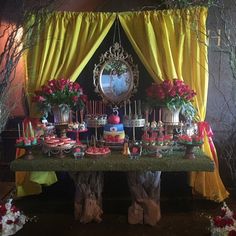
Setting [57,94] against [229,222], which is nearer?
[229,222]

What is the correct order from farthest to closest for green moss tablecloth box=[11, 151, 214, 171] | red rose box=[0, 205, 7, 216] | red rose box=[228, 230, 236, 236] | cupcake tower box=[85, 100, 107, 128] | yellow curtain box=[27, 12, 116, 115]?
yellow curtain box=[27, 12, 116, 115]
cupcake tower box=[85, 100, 107, 128]
red rose box=[0, 205, 7, 216]
green moss tablecloth box=[11, 151, 214, 171]
red rose box=[228, 230, 236, 236]

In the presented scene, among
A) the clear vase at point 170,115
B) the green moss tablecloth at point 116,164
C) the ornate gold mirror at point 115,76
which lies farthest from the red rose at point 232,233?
the ornate gold mirror at point 115,76

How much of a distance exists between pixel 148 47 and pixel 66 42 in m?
0.98

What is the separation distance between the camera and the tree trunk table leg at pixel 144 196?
10.1 ft

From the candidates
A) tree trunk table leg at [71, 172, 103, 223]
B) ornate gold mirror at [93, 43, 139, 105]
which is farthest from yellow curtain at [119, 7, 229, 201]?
tree trunk table leg at [71, 172, 103, 223]

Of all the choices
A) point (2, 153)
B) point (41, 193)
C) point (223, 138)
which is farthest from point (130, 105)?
point (2, 153)

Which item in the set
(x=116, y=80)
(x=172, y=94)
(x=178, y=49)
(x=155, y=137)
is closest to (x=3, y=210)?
(x=155, y=137)

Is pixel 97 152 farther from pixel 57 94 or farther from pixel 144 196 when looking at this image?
pixel 57 94

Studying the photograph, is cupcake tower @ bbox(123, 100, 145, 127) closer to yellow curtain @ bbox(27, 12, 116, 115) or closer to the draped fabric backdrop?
the draped fabric backdrop

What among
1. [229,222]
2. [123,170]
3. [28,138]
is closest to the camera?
[229,222]

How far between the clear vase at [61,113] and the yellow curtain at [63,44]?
1.26ft

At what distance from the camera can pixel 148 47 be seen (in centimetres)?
351

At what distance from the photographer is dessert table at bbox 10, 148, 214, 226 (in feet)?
9.17

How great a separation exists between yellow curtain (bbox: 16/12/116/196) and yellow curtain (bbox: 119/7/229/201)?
338mm
